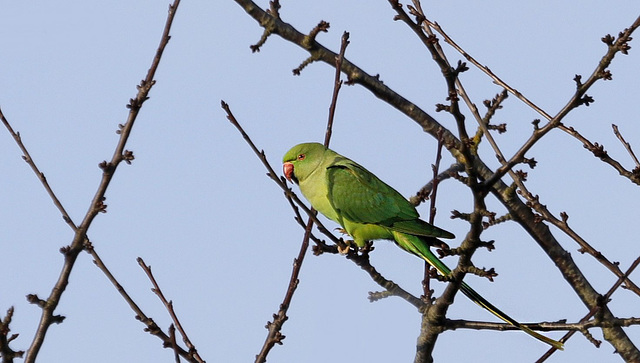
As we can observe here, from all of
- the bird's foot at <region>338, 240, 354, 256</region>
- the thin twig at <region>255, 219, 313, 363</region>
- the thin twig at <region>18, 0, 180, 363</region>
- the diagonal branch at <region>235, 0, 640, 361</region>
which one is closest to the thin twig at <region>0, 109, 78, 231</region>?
the thin twig at <region>18, 0, 180, 363</region>

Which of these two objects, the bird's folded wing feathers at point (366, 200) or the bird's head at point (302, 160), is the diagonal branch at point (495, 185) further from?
the bird's head at point (302, 160)

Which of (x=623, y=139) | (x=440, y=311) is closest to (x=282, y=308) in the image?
(x=440, y=311)

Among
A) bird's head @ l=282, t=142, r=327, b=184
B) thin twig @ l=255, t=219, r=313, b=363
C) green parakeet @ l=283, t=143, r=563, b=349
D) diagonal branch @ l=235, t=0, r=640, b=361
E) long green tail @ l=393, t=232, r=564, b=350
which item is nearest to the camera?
thin twig @ l=255, t=219, r=313, b=363

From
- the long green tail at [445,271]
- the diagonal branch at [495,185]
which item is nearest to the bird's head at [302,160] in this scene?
the diagonal branch at [495,185]

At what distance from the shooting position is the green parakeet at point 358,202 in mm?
6039

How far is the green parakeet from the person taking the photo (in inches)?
238

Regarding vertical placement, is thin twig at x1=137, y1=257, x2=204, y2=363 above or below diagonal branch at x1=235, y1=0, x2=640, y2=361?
below

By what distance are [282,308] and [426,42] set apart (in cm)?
146

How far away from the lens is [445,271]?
5.68 meters

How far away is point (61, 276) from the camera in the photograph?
140 inches

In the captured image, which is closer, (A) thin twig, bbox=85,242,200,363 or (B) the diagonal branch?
(A) thin twig, bbox=85,242,200,363

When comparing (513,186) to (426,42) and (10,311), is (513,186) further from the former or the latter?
(10,311)

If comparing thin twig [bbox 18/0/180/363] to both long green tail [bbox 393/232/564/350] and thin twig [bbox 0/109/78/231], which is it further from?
long green tail [bbox 393/232/564/350]

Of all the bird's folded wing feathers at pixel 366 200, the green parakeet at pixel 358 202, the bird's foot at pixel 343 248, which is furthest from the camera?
the bird's folded wing feathers at pixel 366 200
